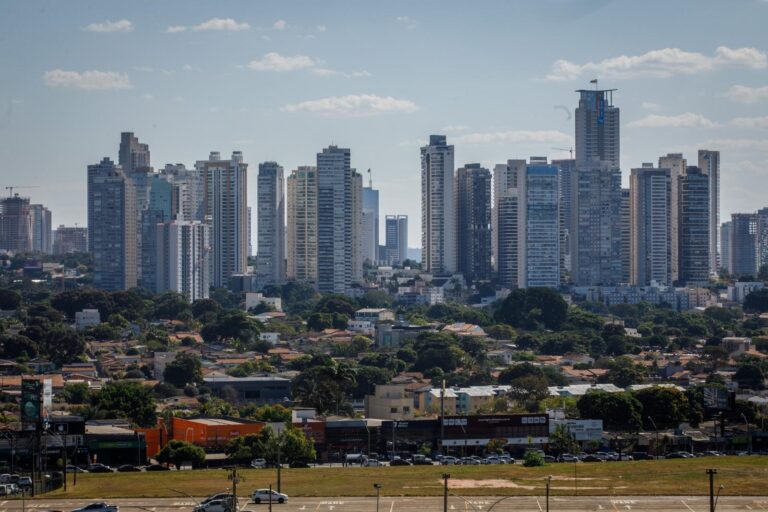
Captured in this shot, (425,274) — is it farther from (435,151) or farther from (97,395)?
(97,395)

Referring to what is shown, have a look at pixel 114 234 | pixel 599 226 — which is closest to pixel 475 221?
pixel 599 226

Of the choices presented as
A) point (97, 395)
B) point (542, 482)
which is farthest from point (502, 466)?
point (97, 395)

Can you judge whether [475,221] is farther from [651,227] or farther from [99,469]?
[99,469]

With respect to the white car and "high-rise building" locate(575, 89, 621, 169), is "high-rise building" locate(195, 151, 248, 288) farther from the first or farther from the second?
the white car

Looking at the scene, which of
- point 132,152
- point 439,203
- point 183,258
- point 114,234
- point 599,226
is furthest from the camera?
point 132,152

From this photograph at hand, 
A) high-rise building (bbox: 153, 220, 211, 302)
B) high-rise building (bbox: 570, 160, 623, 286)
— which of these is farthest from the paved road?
high-rise building (bbox: 570, 160, 623, 286)
